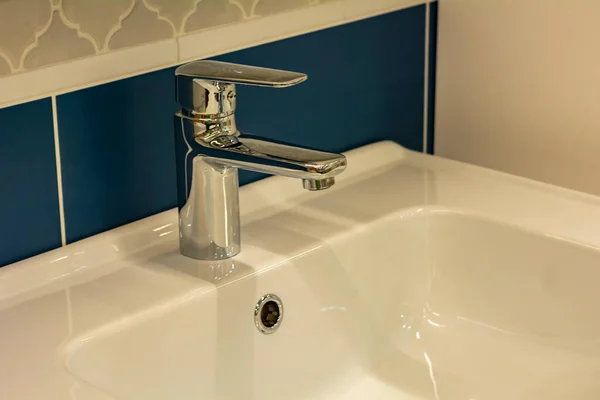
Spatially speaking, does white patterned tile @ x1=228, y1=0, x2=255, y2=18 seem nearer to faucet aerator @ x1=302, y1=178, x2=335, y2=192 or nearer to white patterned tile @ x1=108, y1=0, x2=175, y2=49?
white patterned tile @ x1=108, y1=0, x2=175, y2=49

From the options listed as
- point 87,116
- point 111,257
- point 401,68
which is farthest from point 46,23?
point 401,68

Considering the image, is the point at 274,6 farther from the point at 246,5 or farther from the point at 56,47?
the point at 56,47

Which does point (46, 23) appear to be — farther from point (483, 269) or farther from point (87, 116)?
point (483, 269)

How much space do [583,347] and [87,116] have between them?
49cm

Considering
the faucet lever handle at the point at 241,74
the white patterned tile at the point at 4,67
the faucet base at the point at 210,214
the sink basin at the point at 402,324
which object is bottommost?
the sink basin at the point at 402,324

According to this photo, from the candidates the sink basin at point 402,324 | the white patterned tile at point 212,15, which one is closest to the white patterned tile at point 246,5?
the white patterned tile at point 212,15

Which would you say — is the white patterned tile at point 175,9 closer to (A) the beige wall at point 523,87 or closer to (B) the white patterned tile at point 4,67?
(B) the white patterned tile at point 4,67

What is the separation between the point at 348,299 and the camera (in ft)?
2.80

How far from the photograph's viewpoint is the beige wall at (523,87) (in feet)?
3.15

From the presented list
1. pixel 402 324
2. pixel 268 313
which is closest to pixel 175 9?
pixel 268 313

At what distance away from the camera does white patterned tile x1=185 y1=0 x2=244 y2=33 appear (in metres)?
0.81

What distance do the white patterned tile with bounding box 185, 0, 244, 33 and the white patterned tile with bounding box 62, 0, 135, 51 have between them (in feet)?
0.22

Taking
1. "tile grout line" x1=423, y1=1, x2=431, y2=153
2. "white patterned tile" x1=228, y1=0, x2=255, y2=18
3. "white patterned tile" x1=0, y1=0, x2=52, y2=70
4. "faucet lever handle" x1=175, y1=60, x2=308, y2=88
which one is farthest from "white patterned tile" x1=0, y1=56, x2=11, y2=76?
"tile grout line" x1=423, y1=1, x2=431, y2=153

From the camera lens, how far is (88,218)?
78 cm
